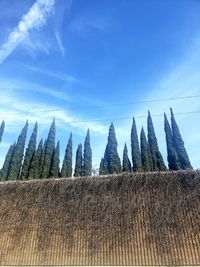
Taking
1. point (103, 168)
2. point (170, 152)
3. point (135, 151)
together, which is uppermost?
point (135, 151)

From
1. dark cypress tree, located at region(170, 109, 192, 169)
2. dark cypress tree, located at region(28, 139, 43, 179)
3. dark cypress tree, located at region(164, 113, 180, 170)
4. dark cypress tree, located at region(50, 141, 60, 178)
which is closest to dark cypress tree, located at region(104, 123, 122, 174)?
dark cypress tree, located at region(164, 113, 180, 170)

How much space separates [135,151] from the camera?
40219mm

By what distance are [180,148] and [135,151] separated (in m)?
5.86

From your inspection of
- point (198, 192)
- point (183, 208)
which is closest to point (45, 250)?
point (183, 208)

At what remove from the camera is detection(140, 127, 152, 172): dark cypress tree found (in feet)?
126

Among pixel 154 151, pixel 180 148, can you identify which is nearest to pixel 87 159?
pixel 154 151

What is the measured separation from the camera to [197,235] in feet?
42.8

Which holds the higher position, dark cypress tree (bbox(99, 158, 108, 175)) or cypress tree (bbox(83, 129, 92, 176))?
cypress tree (bbox(83, 129, 92, 176))

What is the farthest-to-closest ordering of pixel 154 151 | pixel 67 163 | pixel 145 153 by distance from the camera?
pixel 67 163 → pixel 145 153 → pixel 154 151

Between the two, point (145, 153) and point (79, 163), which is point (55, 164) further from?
point (145, 153)

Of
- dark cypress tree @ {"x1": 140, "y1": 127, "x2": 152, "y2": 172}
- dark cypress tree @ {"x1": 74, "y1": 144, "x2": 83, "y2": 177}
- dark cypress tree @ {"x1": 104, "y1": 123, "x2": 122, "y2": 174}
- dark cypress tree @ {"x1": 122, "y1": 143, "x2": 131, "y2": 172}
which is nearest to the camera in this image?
dark cypress tree @ {"x1": 140, "y1": 127, "x2": 152, "y2": 172}

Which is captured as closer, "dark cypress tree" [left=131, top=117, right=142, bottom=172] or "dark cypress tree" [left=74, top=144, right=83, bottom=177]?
"dark cypress tree" [left=131, top=117, right=142, bottom=172]

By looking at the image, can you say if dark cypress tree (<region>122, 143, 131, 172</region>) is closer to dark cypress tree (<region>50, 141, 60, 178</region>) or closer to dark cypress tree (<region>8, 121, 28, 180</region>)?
dark cypress tree (<region>50, 141, 60, 178</region>)

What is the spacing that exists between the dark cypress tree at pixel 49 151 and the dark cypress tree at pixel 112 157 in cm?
776
